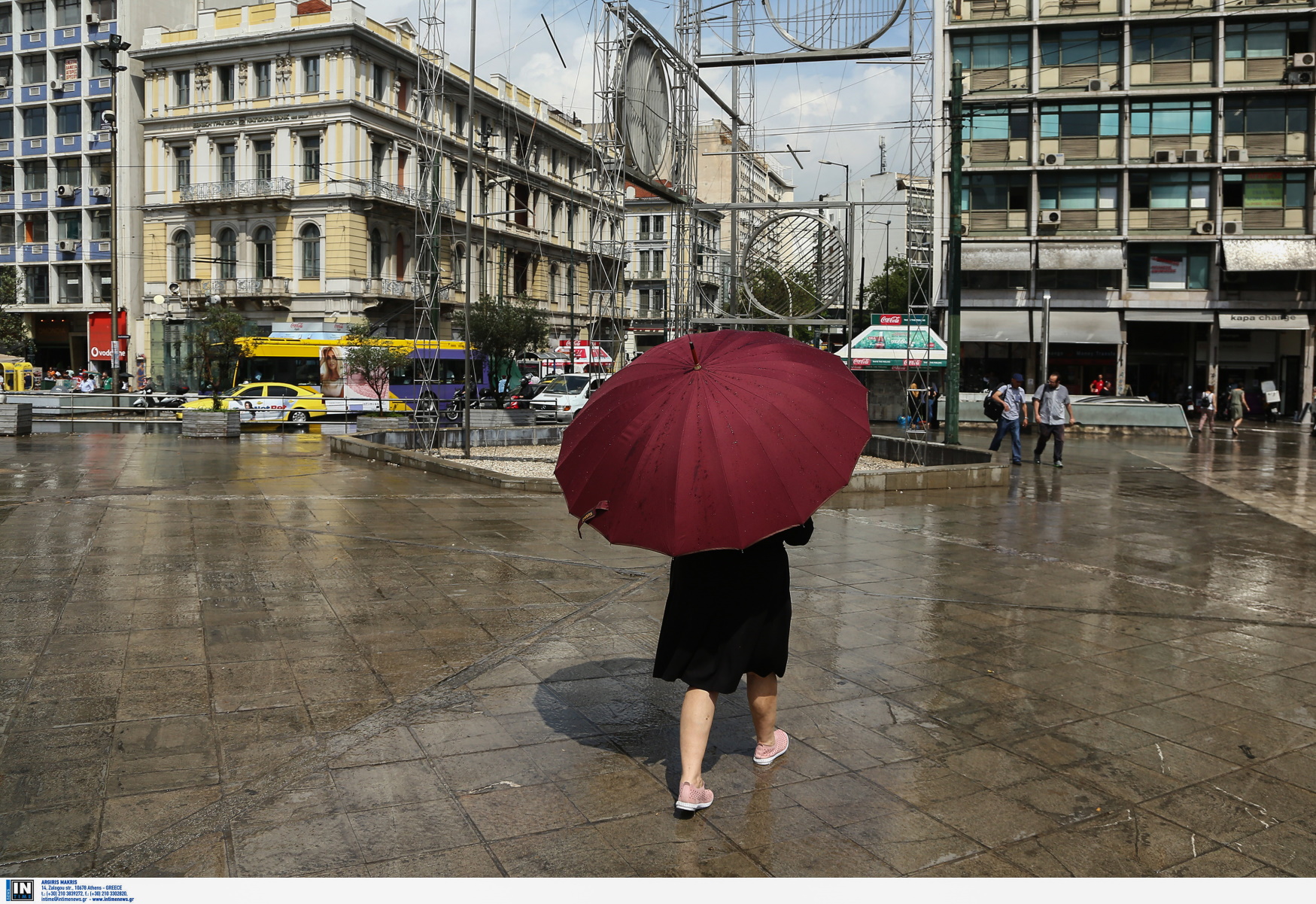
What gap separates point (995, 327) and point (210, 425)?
93.4 ft

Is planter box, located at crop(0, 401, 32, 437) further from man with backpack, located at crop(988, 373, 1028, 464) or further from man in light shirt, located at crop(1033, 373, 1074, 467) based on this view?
man in light shirt, located at crop(1033, 373, 1074, 467)

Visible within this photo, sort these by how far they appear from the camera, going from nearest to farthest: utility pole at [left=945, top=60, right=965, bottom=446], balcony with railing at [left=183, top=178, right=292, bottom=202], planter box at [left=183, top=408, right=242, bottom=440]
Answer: utility pole at [left=945, top=60, right=965, bottom=446], planter box at [left=183, top=408, right=242, bottom=440], balcony with railing at [left=183, top=178, right=292, bottom=202]

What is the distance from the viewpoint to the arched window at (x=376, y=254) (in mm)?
46250

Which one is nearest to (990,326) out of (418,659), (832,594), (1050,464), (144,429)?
(1050,464)

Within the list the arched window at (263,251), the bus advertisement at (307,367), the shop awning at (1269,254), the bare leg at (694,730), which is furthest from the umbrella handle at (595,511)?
the arched window at (263,251)

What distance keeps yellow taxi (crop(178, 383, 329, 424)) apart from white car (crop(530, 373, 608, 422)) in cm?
659

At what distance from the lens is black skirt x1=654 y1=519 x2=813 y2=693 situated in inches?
155

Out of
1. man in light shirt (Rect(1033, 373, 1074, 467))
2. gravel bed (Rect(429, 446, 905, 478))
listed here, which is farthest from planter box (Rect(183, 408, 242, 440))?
man in light shirt (Rect(1033, 373, 1074, 467))

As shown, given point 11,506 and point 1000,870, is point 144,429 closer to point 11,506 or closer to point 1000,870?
point 11,506

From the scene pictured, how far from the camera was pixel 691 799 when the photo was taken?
151 inches

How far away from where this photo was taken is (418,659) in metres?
5.86

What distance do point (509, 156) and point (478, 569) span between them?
48.7 m

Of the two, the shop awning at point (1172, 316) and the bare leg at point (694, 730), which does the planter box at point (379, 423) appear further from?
the shop awning at point (1172, 316)

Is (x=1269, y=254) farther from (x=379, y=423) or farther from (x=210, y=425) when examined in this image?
(x=210, y=425)
